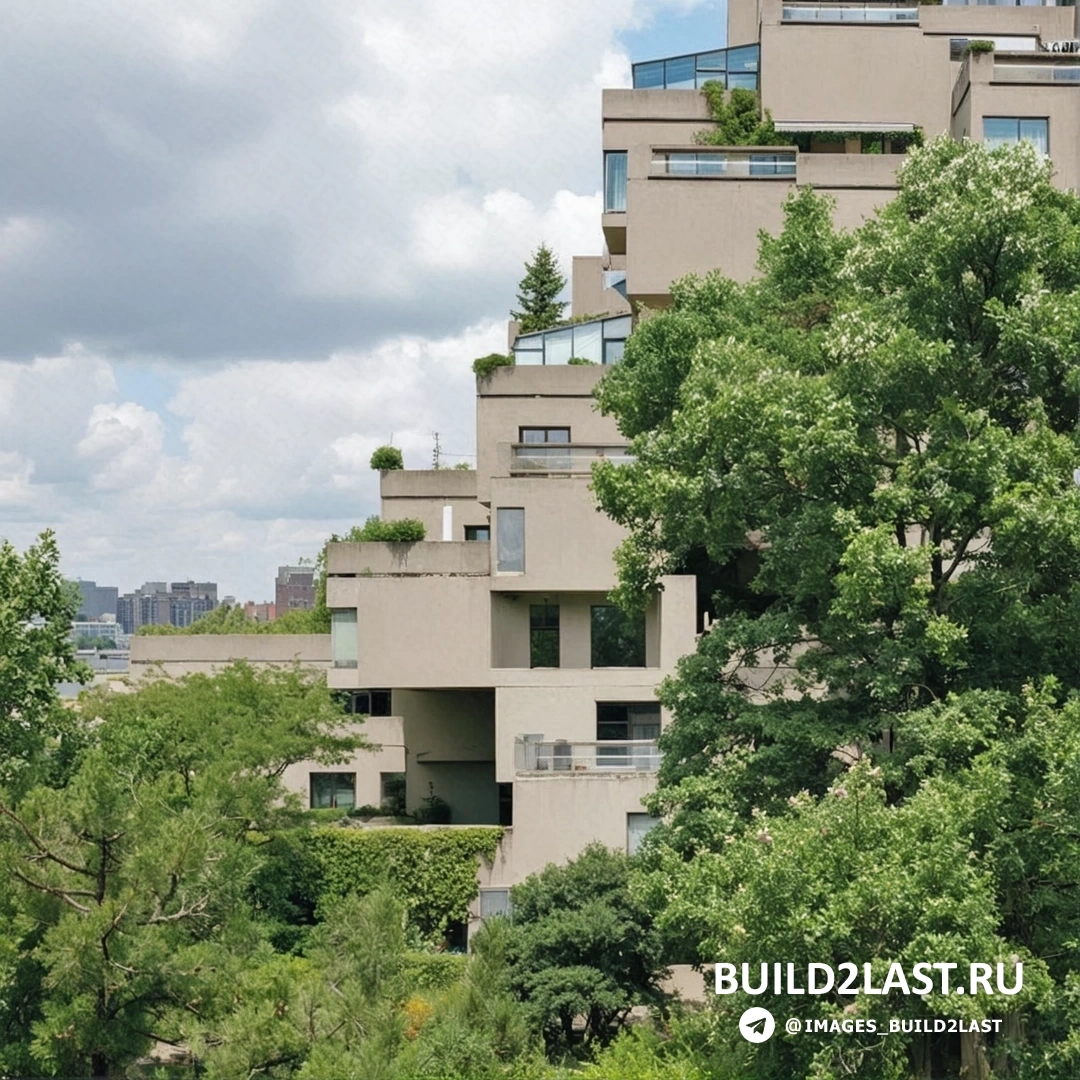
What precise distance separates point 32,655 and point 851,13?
96.5ft

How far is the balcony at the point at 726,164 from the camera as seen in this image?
35.8 m

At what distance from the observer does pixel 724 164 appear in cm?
3594

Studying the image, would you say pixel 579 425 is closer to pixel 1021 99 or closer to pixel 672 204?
pixel 672 204

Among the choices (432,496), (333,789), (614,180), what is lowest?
(333,789)

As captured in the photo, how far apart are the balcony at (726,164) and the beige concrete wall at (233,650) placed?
18.0 metres

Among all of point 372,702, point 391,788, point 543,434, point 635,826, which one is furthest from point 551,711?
point 372,702

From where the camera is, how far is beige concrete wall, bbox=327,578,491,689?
105 ft

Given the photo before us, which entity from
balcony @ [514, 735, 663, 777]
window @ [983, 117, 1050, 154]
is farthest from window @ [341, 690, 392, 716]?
window @ [983, 117, 1050, 154]

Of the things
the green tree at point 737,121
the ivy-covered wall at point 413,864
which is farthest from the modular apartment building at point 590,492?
the ivy-covered wall at point 413,864

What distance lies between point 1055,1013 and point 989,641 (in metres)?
5.03

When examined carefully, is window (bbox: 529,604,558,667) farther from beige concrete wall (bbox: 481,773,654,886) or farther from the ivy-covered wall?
the ivy-covered wall

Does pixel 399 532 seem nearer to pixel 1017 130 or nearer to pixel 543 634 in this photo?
pixel 543 634

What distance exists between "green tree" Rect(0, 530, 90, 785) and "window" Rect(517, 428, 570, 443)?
15.4 meters

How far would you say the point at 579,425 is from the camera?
3678 centimetres
